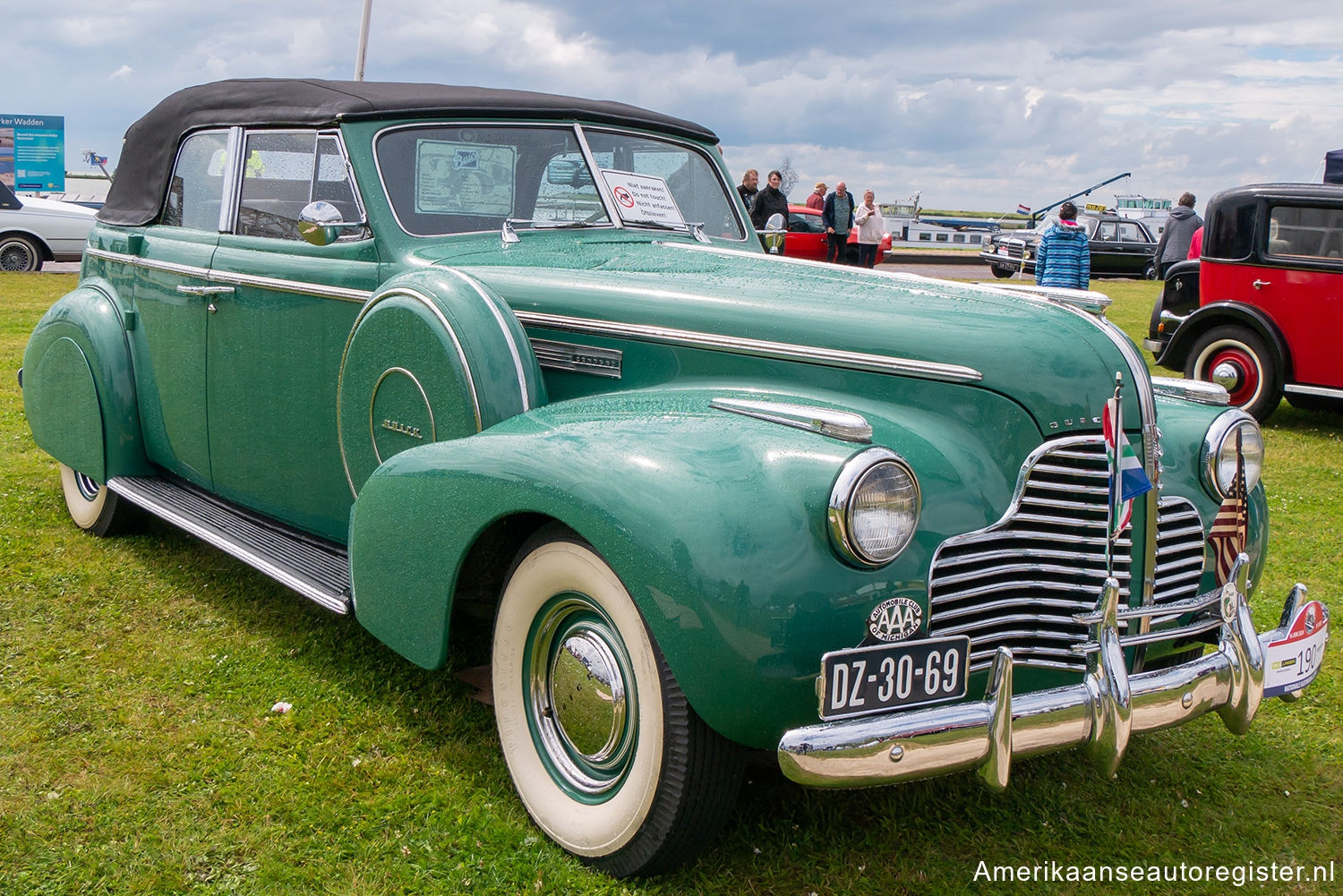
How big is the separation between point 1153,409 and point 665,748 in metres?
1.36

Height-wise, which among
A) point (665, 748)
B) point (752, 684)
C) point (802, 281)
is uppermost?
point (802, 281)

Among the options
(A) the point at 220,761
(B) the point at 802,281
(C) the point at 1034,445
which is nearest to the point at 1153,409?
(C) the point at 1034,445

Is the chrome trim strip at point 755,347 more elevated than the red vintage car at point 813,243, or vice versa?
the red vintage car at point 813,243

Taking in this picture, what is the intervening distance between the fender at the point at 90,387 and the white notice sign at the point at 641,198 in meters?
2.15

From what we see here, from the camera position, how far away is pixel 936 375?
2.66m

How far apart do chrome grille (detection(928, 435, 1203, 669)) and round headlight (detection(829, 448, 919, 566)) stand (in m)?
0.14

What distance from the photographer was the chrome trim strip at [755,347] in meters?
2.67

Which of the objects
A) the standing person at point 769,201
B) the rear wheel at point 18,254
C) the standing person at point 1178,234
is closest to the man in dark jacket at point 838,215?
the standing person at point 769,201

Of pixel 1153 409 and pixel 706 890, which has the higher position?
pixel 1153 409

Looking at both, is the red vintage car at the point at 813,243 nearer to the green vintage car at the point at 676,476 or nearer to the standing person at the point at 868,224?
the standing person at the point at 868,224

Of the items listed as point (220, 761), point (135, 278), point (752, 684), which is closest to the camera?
point (752, 684)

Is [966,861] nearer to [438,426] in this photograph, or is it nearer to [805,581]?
[805,581]

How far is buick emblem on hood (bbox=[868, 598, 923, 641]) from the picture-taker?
233 cm

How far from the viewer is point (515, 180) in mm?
3900
